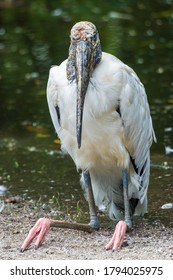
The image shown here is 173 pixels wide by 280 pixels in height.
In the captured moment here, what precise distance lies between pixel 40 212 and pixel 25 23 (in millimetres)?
9199

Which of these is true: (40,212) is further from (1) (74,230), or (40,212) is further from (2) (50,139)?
(2) (50,139)

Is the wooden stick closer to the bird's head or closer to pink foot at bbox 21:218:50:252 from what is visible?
pink foot at bbox 21:218:50:252

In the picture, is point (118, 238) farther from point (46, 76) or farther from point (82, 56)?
point (46, 76)

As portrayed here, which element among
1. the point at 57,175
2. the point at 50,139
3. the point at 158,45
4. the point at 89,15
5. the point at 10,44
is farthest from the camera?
the point at 89,15

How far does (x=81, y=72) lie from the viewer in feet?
20.2

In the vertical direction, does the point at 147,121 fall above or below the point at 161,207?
above

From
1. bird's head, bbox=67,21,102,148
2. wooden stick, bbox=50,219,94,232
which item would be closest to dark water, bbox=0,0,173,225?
wooden stick, bbox=50,219,94,232

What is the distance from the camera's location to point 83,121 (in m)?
6.29

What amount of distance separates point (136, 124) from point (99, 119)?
1.22 ft

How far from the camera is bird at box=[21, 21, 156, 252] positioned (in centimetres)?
622

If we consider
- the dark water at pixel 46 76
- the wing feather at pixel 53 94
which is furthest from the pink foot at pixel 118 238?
the wing feather at pixel 53 94

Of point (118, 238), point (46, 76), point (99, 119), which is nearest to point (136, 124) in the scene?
point (99, 119)

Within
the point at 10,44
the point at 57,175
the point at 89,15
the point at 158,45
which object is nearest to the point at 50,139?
the point at 57,175
